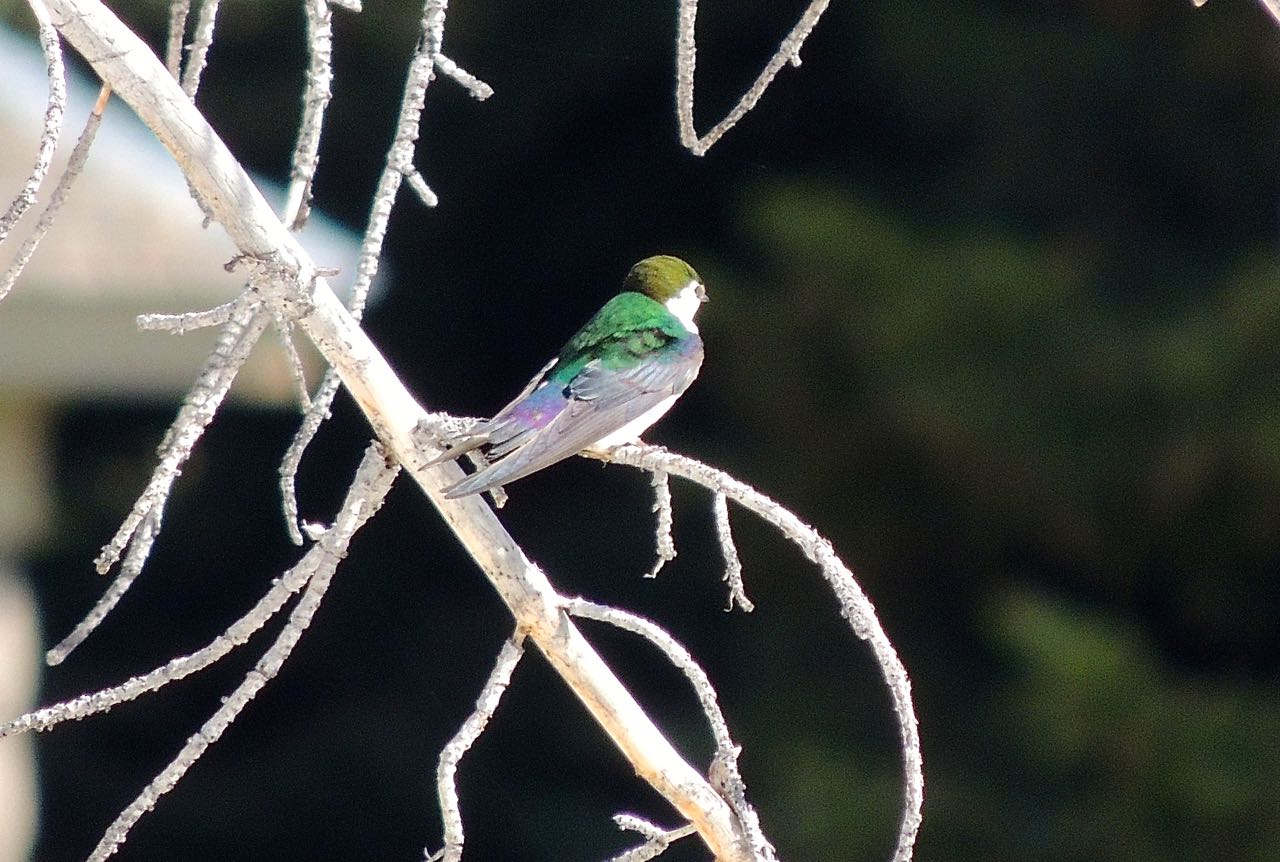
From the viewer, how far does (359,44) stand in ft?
21.0

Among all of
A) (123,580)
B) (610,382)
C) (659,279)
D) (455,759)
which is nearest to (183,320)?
(123,580)

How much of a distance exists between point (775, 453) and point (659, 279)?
253cm

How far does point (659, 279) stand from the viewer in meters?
3.21

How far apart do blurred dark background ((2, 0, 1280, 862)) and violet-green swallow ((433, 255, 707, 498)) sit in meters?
2.08

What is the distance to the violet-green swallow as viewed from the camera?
2.06m

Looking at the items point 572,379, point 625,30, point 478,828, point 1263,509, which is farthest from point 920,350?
point 572,379

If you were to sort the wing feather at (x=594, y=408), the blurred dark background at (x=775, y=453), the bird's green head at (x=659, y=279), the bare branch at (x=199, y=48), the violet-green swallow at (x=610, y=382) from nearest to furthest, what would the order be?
the bare branch at (x=199, y=48) < the wing feather at (x=594, y=408) < the violet-green swallow at (x=610, y=382) < the bird's green head at (x=659, y=279) < the blurred dark background at (x=775, y=453)

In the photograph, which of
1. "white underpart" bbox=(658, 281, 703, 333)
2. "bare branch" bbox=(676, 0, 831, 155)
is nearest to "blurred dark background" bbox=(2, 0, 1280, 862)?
"white underpart" bbox=(658, 281, 703, 333)

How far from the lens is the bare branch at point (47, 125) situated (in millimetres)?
1160

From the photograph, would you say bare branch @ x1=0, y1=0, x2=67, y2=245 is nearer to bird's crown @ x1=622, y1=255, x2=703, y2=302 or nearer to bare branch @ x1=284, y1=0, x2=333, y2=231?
bare branch @ x1=284, y1=0, x2=333, y2=231

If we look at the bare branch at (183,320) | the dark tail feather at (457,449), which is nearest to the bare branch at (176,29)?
the bare branch at (183,320)

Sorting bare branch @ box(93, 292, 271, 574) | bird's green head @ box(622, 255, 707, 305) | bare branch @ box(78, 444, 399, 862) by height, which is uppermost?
bird's green head @ box(622, 255, 707, 305)

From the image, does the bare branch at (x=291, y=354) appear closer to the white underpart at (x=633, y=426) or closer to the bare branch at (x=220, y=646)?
the bare branch at (x=220, y=646)

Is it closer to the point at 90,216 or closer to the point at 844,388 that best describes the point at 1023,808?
the point at 844,388
